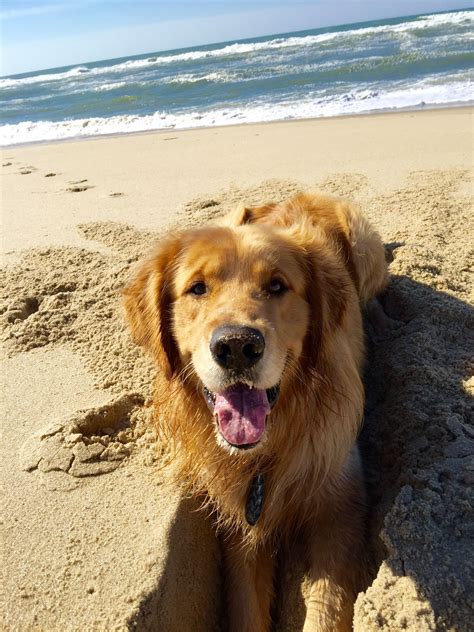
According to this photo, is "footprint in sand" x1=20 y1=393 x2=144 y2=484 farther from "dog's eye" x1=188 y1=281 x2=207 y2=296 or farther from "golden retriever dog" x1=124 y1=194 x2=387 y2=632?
"dog's eye" x1=188 y1=281 x2=207 y2=296

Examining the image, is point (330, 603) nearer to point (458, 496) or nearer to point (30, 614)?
point (458, 496)

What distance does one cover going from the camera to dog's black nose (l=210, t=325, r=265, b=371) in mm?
1880

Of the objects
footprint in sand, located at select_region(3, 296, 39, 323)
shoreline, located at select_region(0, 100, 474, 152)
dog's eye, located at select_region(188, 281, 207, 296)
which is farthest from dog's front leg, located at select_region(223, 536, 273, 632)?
shoreline, located at select_region(0, 100, 474, 152)

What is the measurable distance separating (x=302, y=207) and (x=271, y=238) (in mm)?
1270

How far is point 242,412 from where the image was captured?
2119 millimetres

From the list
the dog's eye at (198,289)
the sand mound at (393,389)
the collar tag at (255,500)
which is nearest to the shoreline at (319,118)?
the sand mound at (393,389)

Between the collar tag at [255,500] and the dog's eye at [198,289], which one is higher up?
the dog's eye at [198,289]

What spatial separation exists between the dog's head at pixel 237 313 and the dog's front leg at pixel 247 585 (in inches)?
21.6

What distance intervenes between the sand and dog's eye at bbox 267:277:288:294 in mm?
876

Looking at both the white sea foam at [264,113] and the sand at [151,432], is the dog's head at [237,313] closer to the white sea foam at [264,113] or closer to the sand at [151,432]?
the sand at [151,432]

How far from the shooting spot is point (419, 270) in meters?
4.00

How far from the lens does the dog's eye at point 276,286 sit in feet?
7.64

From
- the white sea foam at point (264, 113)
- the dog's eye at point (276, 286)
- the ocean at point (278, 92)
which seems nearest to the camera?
the dog's eye at point (276, 286)

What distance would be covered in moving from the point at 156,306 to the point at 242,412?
0.68 metres
